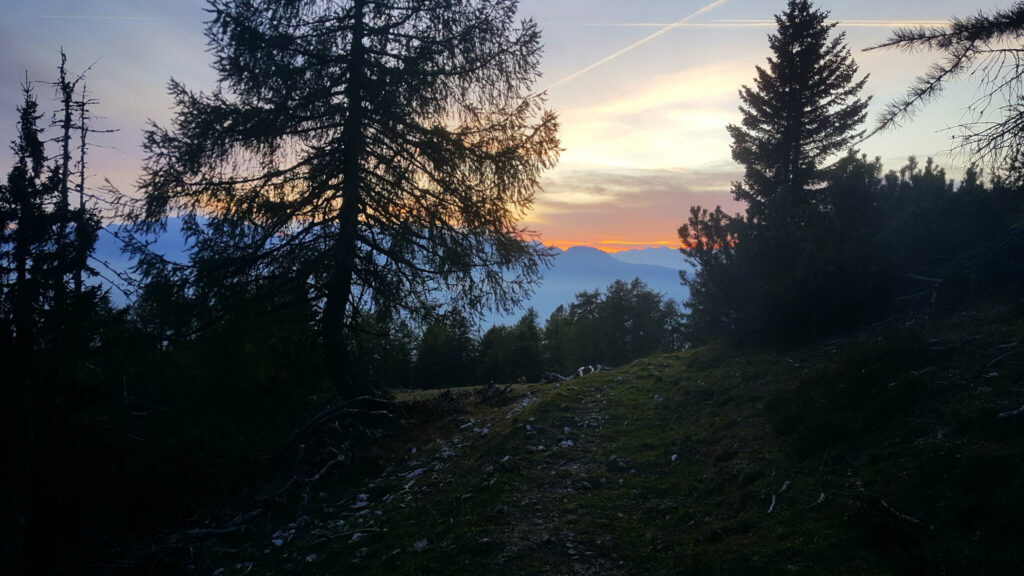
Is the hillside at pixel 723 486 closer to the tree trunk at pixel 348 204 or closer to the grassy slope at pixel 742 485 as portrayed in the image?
the grassy slope at pixel 742 485

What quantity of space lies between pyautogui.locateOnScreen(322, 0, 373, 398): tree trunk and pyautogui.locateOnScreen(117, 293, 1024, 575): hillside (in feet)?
7.81

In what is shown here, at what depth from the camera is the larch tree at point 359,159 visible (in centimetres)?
1039

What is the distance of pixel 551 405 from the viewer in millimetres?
10781

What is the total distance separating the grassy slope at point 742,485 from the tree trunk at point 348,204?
2711mm

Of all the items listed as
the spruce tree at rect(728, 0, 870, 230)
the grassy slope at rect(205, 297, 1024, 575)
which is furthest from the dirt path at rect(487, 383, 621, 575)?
the spruce tree at rect(728, 0, 870, 230)

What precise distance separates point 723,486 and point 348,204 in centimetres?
829

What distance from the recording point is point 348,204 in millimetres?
10648

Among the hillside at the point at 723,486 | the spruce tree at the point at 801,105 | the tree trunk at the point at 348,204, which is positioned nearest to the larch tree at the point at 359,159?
the tree trunk at the point at 348,204

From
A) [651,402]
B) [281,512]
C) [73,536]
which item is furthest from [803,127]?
[73,536]

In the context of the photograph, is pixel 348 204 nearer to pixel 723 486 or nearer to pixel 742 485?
pixel 723 486

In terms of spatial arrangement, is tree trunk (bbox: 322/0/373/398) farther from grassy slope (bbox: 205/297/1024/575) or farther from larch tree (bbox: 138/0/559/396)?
grassy slope (bbox: 205/297/1024/575)

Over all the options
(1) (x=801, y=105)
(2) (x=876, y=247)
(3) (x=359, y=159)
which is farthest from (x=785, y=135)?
(3) (x=359, y=159)

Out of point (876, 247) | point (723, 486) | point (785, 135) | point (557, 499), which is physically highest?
point (785, 135)

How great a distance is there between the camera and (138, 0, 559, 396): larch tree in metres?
10.4
